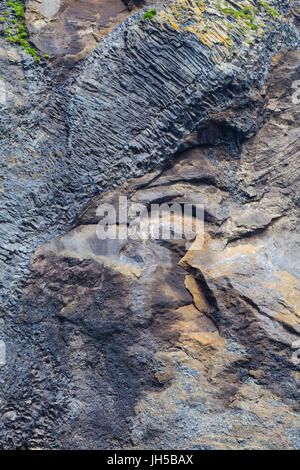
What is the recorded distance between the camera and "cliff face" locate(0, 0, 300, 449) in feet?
28.0

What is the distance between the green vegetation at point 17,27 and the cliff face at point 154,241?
24 centimetres

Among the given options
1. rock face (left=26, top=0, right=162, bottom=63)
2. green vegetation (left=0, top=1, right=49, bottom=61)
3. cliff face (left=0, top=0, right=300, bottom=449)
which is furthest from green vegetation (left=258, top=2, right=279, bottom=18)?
green vegetation (left=0, top=1, right=49, bottom=61)

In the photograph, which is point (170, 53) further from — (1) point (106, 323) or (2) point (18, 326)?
(2) point (18, 326)

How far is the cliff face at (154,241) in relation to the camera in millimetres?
8539

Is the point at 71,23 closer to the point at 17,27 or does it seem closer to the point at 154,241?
the point at 17,27

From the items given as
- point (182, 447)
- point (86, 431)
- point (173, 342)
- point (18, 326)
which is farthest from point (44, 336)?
point (182, 447)

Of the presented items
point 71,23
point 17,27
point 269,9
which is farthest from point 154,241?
point 269,9

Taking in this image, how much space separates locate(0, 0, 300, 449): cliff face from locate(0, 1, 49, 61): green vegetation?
24 centimetres

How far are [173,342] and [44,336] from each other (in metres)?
2.52

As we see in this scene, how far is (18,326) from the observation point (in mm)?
9180

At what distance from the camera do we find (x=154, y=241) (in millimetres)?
9703

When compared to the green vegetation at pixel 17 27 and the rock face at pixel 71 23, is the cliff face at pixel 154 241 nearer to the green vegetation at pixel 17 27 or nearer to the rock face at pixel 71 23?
the rock face at pixel 71 23

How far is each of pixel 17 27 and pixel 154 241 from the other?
21.1 ft

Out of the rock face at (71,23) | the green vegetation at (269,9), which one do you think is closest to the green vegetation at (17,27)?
the rock face at (71,23)
